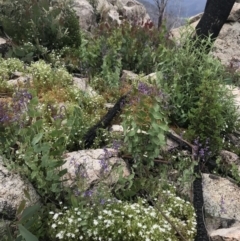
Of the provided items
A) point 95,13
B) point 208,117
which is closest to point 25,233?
point 208,117

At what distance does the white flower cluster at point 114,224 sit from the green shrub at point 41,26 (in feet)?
19.7

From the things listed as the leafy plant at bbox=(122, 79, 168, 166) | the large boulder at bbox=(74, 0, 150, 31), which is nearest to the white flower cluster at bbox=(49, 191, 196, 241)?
the leafy plant at bbox=(122, 79, 168, 166)

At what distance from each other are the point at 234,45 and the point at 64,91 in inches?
372

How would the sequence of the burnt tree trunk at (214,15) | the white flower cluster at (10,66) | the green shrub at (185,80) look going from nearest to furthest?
the green shrub at (185,80), the white flower cluster at (10,66), the burnt tree trunk at (214,15)

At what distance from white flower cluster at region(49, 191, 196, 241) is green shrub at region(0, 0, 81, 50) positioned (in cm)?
599

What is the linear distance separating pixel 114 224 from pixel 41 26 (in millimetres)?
6704

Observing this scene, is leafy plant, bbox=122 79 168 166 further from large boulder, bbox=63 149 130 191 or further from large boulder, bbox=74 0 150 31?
large boulder, bbox=74 0 150 31

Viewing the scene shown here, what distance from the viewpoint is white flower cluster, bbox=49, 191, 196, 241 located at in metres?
4.45

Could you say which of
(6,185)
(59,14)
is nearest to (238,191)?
(6,185)

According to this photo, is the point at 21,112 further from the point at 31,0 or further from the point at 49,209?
the point at 31,0

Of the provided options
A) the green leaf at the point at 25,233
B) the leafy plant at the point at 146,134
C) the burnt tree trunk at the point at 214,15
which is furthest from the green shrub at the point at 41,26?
the green leaf at the point at 25,233

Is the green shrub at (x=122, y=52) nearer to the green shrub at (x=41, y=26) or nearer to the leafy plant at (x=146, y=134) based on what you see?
the green shrub at (x=41, y=26)

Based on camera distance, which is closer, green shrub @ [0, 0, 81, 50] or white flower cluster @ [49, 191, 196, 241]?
white flower cluster @ [49, 191, 196, 241]

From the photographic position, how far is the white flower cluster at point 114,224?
4.45m
